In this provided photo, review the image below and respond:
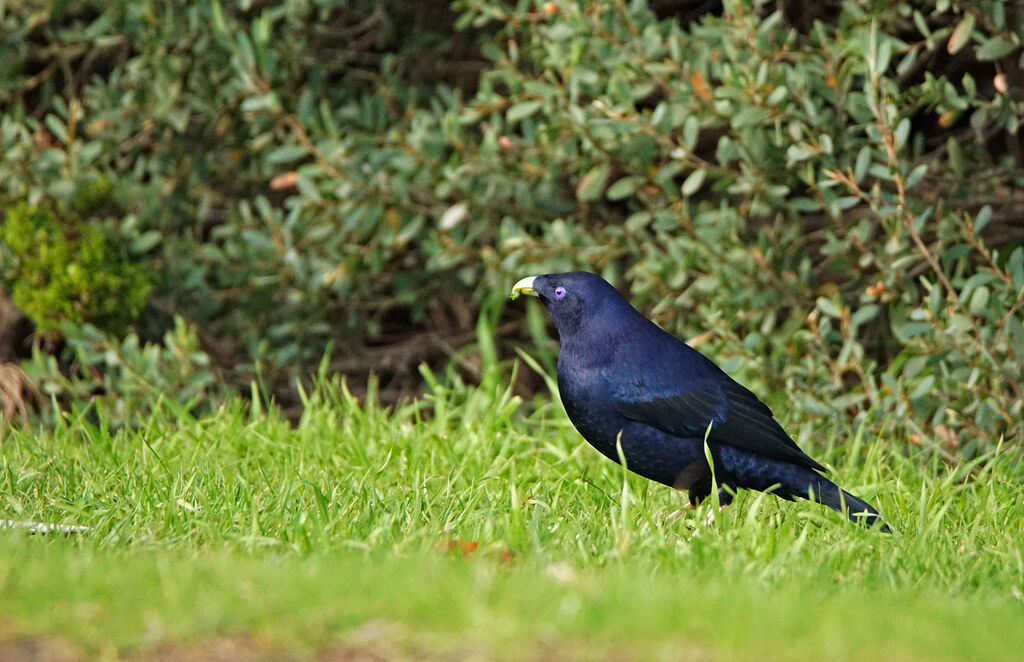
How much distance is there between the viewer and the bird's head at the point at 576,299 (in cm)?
439

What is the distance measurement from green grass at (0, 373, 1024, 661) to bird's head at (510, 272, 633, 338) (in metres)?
0.56

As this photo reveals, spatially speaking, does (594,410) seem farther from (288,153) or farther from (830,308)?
(288,153)

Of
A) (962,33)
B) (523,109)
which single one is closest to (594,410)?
(523,109)

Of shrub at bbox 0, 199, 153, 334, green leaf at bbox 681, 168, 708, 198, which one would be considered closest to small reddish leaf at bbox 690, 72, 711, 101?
green leaf at bbox 681, 168, 708, 198

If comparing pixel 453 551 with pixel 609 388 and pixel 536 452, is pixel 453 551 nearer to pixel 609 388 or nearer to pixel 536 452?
pixel 609 388

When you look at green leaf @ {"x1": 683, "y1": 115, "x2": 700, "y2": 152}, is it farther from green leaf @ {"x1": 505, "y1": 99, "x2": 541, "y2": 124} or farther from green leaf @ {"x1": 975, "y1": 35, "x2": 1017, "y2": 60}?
green leaf @ {"x1": 975, "y1": 35, "x2": 1017, "y2": 60}

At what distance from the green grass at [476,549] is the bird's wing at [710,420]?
0.24 meters

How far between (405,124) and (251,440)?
1.87m

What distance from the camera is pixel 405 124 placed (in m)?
6.18

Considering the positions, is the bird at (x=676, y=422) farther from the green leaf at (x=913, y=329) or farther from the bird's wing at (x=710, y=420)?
the green leaf at (x=913, y=329)

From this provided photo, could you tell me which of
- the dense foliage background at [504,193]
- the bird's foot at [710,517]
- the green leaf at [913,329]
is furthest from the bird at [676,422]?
the dense foliage background at [504,193]

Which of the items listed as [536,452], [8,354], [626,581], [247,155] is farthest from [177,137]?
[626,581]

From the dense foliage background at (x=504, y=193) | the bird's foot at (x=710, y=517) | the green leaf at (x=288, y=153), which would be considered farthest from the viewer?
the green leaf at (x=288, y=153)

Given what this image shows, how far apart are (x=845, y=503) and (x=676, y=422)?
579 millimetres
